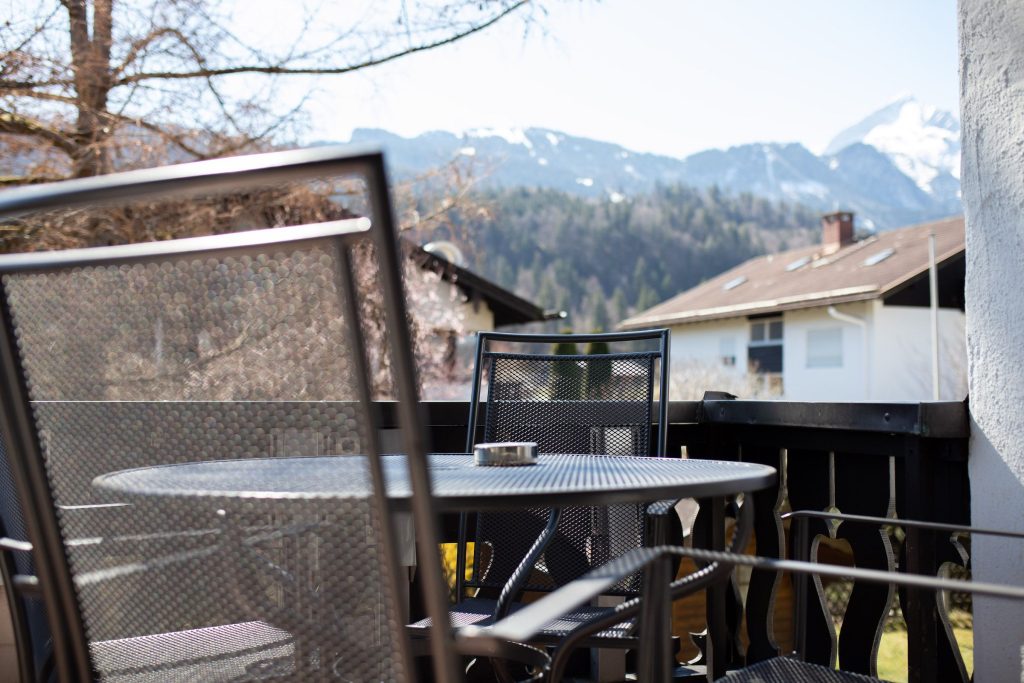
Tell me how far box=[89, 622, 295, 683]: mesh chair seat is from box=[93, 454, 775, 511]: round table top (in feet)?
0.48

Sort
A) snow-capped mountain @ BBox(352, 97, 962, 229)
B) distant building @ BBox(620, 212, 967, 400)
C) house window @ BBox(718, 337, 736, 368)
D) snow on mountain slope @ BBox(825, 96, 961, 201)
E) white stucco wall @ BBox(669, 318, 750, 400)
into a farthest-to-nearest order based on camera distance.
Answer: snow on mountain slope @ BBox(825, 96, 961, 201)
snow-capped mountain @ BBox(352, 97, 962, 229)
house window @ BBox(718, 337, 736, 368)
distant building @ BBox(620, 212, 967, 400)
white stucco wall @ BBox(669, 318, 750, 400)

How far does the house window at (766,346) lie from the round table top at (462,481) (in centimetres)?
2118

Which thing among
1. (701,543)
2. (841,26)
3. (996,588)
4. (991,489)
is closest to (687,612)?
(701,543)

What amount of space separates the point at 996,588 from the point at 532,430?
1.57m

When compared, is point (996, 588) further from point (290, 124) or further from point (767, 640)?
point (290, 124)

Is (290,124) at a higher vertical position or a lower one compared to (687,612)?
higher

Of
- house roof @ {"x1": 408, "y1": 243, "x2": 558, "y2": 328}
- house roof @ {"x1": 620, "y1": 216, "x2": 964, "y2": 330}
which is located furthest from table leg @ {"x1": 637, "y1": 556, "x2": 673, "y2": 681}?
house roof @ {"x1": 620, "y1": 216, "x2": 964, "y2": 330}

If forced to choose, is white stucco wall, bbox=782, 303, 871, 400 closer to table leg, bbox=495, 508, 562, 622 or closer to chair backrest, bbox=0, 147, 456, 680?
table leg, bbox=495, 508, 562, 622

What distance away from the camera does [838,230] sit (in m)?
25.5

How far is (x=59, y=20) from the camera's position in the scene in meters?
4.64

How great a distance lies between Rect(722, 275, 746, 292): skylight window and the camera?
26058mm

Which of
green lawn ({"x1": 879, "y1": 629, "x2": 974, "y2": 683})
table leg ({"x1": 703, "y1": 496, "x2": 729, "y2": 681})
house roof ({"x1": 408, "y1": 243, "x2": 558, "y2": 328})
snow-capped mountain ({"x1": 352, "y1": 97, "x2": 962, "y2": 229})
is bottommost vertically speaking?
green lawn ({"x1": 879, "y1": 629, "x2": 974, "y2": 683})

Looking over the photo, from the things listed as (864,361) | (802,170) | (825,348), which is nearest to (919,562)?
(864,361)

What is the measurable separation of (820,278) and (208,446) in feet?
73.7
